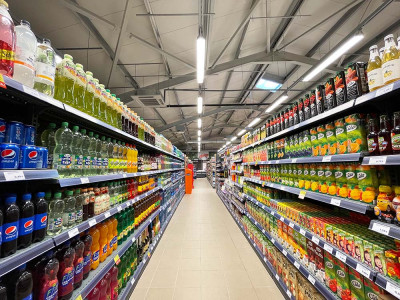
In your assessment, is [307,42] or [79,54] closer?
[79,54]

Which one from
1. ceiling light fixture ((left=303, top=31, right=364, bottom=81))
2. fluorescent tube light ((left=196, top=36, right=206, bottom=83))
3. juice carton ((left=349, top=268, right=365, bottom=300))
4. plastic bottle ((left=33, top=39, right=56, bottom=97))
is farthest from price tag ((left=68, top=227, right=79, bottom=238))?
ceiling light fixture ((left=303, top=31, right=364, bottom=81))

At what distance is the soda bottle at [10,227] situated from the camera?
95 centimetres

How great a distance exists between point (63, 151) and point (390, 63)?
7.69 feet

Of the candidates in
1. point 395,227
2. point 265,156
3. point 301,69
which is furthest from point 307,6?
point 395,227

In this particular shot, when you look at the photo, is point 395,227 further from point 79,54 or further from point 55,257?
point 79,54

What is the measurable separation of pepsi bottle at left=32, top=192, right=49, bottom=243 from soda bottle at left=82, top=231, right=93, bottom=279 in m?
0.56

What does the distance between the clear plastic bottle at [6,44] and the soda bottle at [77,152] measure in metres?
0.71

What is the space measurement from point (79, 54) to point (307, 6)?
564 centimetres

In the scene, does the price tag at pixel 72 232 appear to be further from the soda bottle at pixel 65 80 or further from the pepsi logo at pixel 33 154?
the soda bottle at pixel 65 80

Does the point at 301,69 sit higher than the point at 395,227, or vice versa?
the point at 301,69

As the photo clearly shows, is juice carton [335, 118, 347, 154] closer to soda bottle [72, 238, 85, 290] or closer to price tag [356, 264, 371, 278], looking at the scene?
price tag [356, 264, 371, 278]

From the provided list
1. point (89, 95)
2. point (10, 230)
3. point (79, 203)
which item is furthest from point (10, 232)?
point (89, 95)

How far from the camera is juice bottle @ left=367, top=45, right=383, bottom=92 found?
1.25 meters

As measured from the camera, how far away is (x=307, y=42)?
6.03 m
